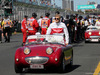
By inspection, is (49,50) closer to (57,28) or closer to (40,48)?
(40,48)

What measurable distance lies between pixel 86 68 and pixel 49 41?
1342 millimetres

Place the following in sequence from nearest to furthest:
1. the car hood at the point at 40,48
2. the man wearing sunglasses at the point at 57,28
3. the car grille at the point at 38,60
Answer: the car grille at the point at 38,60
the car hood at the point at 40,48
the man wearing sunglasses at the point at 57,28

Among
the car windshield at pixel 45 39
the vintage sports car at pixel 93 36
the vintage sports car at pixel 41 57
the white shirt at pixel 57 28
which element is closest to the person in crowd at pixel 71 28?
the vintage sports car at pixel 93 36

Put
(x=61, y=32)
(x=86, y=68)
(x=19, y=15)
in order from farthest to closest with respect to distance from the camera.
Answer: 1. (x=19, y=15)
2. (x=61, y=32)
3. (x=86, y=68)

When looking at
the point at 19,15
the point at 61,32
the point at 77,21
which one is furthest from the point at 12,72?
the point at 19,15

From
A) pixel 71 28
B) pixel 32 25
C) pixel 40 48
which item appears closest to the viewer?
pixel 40 48

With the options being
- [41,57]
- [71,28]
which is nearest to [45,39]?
[41,57]

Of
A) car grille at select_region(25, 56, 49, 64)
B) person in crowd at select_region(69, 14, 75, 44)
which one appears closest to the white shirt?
car grille at select_region(25, 56, 49, 64)

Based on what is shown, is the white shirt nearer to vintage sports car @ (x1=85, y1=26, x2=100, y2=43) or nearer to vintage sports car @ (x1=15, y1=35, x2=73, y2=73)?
vintage sports car @ (x1=15, y1=35, x2=73, y2=73)

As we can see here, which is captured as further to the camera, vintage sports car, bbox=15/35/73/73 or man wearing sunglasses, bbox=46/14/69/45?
man wearing sunglasses, bbox=46/14/69/45

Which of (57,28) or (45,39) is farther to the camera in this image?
(57,28)

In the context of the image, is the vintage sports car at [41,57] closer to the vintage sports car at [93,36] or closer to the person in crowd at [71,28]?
the vintage sports car at [93,36]

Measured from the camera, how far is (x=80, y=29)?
31.0 m

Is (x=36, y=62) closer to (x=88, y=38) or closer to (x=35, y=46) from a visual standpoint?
(x=35, y=46)
